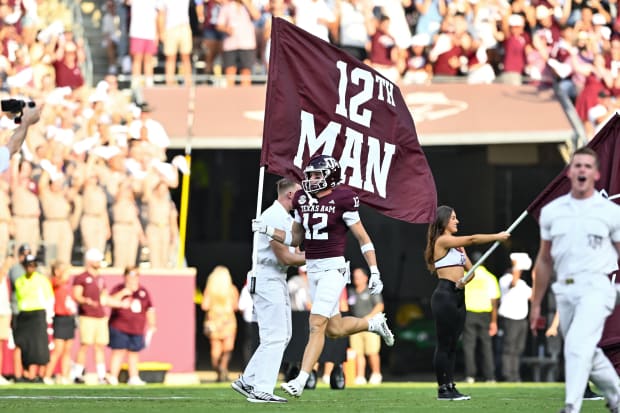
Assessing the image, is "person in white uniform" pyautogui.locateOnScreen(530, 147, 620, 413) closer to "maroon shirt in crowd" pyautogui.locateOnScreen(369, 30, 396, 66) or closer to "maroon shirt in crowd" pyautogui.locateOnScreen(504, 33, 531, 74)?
"maroon shirt in crowd" pyautogui.locateOnScreen(369, 30, 396, 66)

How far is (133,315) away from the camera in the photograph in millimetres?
22875

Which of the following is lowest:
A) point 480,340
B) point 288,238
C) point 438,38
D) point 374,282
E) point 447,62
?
point 480,340

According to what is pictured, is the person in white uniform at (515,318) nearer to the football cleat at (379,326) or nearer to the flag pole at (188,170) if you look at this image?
the flag pole at (188,170)

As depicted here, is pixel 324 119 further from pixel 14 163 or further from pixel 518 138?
pixel 518 138

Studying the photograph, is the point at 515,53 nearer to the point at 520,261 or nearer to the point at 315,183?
the point at 520,261

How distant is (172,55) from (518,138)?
6271 millimetres

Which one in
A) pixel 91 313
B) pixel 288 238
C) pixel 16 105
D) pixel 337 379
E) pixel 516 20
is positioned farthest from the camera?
pixel 516 20

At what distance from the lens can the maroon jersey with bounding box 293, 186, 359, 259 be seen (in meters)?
13.3

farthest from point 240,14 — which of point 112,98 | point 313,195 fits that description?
point 313,195

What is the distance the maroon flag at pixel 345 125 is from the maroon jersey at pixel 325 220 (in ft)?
3.87

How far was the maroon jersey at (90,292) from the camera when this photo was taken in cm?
2273

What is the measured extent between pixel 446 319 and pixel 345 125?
2226 mm

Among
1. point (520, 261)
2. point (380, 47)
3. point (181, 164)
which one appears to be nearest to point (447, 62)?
point (380, 47)

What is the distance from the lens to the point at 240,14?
1056 inches
